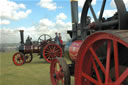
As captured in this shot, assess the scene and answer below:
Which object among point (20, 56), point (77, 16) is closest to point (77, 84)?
point (77, 16)

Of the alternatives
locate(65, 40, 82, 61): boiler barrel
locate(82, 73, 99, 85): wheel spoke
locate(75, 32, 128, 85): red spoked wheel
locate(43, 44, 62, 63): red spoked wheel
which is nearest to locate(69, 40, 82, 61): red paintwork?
locate(65, 40, 82, 61): boiler barrel

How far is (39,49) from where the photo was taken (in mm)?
7691

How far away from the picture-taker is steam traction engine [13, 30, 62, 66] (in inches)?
283

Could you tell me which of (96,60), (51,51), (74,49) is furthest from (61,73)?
(51,51)

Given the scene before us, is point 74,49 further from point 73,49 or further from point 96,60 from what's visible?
point 96,60

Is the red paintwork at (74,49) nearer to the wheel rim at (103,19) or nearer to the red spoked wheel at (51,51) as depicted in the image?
the wheel rim at (103,19)

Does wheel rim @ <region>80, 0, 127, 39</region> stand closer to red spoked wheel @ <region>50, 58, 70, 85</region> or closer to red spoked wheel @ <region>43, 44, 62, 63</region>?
red spoked wheel @ <region>50, 58, 70, 85</region>

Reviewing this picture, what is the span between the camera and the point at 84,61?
1709 millimetres

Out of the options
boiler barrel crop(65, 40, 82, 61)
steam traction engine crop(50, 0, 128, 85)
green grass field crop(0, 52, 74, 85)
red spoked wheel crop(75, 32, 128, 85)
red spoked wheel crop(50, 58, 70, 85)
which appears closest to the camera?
steam traction engine crop(50, 0, 128, 85)

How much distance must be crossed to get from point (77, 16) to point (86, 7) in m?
1.86

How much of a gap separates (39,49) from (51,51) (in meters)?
0.87

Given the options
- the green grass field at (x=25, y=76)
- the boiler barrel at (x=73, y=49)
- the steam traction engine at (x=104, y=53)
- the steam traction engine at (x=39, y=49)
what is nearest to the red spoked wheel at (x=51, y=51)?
the steam traction engine at (x=39, y=49)

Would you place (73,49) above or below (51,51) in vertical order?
above

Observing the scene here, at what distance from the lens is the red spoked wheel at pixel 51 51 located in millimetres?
7176
